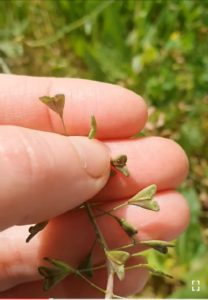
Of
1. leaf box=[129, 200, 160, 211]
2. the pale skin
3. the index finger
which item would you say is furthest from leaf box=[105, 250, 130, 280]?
the index finger

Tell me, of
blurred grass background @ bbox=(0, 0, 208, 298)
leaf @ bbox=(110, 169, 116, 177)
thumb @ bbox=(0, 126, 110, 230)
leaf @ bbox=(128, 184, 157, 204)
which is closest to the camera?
thumb @ bbox=(0, 126, 110, 230)

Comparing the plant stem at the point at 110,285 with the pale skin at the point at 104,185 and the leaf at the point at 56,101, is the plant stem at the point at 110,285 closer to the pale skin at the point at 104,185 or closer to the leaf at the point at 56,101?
the pale skin at the point at 104,185

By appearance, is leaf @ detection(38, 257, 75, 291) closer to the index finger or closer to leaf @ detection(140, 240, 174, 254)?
leaf @ detection(140, 240, 174, 254)

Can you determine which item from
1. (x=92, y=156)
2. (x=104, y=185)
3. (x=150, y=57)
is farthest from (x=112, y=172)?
(x=150, y=57)

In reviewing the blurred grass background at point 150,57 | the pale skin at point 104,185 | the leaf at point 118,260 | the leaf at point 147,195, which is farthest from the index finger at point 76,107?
the blurred grass background at point 150,57

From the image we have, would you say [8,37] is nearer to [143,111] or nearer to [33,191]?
[143,111]
